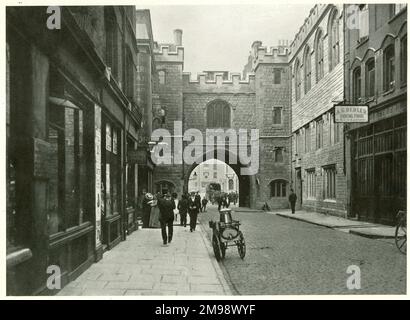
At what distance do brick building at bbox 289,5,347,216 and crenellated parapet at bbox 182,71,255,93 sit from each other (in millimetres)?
6252

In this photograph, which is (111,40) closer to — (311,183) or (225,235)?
(225,235)

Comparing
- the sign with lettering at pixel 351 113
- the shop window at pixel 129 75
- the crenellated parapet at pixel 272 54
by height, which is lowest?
the sign with lettering at pixel 351 113

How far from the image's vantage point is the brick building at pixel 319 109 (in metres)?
22.6

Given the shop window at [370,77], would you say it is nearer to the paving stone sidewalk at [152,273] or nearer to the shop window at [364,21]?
the shop window at [364,21]

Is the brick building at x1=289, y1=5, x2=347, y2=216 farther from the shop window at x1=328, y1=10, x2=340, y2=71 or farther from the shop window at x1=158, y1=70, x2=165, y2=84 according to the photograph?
the shop window at x1=158, y1=70, x2=165, y2=84

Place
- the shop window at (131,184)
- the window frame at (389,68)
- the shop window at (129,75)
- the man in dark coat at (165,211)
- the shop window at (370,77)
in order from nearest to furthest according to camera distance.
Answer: the man in dark coat at (165,211) → the shop window at (129,75) → the shop window at (131,184) → the window frame at (389,68) → the shop window at (370,77)

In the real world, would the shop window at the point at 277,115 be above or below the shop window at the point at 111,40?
above

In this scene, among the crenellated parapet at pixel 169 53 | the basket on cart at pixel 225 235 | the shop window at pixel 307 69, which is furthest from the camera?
the crenellated parapet at pixel 169 53

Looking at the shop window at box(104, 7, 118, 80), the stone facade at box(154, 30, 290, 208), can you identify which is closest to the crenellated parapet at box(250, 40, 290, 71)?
the stone facade at box(154, 30, 290, 208)

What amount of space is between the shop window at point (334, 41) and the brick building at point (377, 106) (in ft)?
3.25

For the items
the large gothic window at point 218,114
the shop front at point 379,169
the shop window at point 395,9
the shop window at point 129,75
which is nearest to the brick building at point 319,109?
the shop front at point 379,169

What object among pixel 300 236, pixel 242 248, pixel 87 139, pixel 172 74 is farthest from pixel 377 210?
pixel 172 74

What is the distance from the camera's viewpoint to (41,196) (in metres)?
6.21
